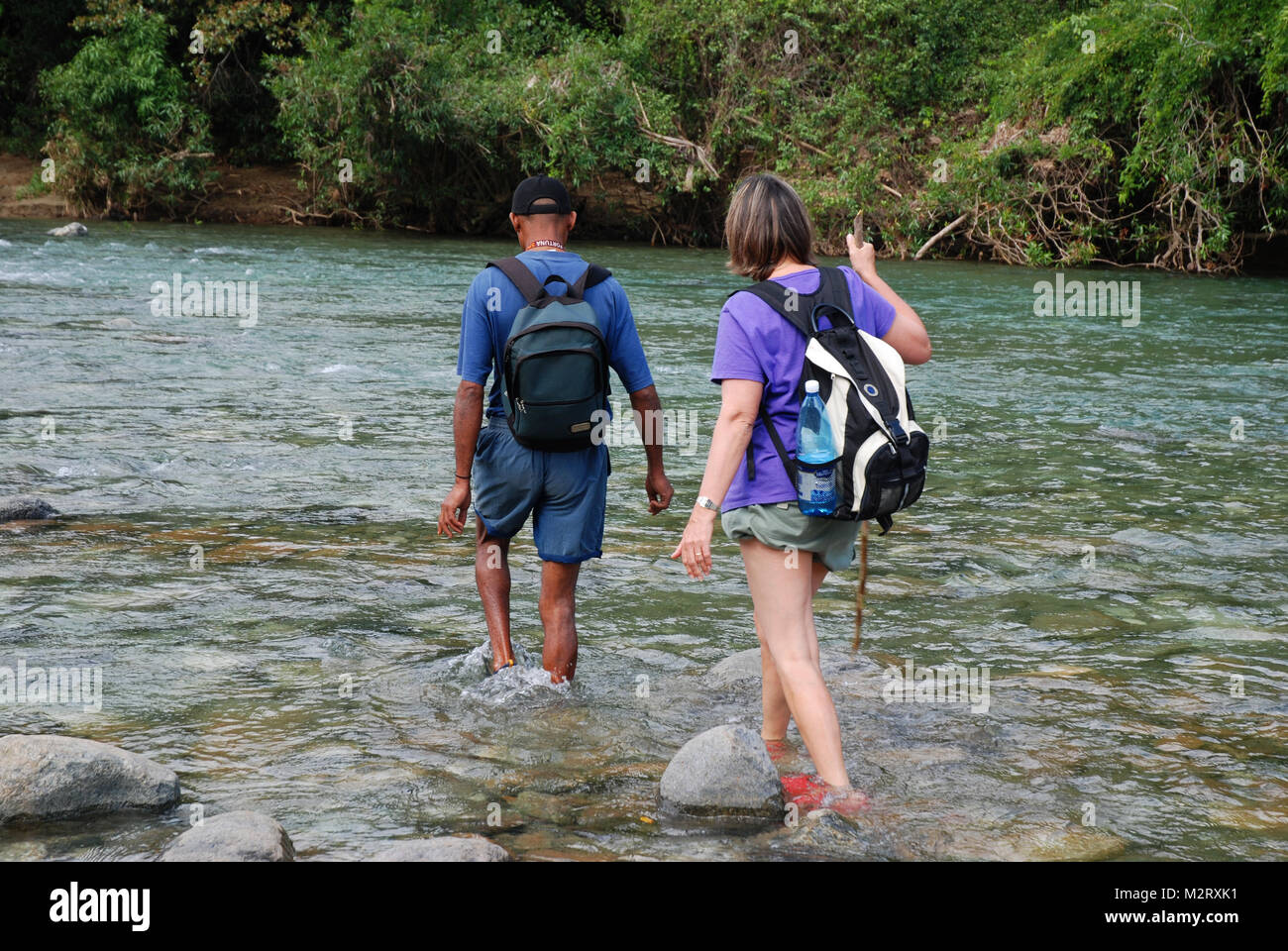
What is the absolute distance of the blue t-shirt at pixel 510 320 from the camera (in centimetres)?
485

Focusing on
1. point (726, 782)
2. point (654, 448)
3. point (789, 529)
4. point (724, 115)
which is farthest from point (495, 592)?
point (724, 115)

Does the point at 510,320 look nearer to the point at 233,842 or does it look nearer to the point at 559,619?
the point at 559,619

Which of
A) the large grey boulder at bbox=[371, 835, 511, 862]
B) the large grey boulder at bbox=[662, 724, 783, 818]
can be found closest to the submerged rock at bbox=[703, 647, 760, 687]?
the large grey boulder at bbox=[662, 724, 783, 818]

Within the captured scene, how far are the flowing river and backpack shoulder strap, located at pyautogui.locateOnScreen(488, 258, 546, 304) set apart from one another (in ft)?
4.87

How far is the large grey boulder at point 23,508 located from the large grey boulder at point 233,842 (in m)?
4.29

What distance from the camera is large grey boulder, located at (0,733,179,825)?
3977 mm

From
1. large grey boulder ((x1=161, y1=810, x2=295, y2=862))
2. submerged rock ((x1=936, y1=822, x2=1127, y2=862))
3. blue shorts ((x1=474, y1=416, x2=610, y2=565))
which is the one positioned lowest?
submerged rock ((x1=936, y1=822, x2=1127, y2=862))

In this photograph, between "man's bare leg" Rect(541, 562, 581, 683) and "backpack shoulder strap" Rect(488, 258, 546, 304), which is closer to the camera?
"backpack shoulder strap" Rect(488, 258, 546, 304)

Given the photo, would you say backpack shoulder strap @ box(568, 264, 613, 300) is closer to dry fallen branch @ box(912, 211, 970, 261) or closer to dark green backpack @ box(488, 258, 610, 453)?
dark green backpack @ box(488, 258, 610, 453)

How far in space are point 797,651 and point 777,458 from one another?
610 millimetres

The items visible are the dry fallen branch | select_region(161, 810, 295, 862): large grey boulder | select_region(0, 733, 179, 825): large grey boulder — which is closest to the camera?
select_region(161, 810, 295, 862): large grey boulder

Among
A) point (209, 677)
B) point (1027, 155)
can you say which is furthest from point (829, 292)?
point (1027, 155)

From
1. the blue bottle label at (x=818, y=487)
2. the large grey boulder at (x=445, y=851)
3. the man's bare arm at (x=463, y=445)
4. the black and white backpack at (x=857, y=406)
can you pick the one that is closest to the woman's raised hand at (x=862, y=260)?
the black and white backpack at (x=857, y=406)
